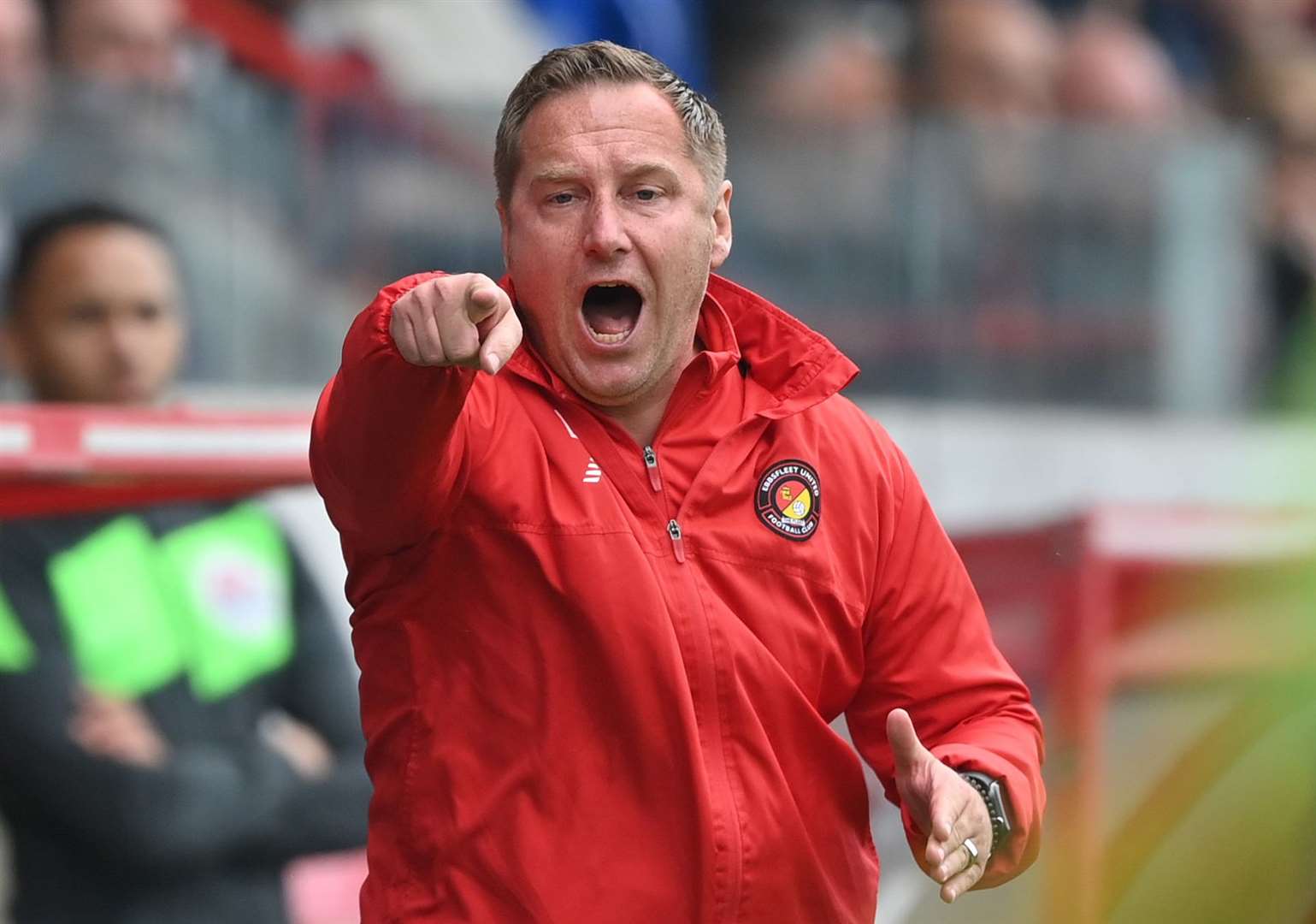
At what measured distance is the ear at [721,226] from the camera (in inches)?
115

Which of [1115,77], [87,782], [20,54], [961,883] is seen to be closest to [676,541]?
[961,883]

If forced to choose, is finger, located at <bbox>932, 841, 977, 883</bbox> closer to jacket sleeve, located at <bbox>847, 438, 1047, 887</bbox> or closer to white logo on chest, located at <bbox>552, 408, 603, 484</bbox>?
jacket sleeve, located at <bbox>847, 438, 1047, 887</bbox>

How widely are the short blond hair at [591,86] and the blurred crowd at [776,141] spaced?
98.2 inches

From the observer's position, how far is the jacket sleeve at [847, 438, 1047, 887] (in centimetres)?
281

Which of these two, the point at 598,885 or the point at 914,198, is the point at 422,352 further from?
the point at 914,198

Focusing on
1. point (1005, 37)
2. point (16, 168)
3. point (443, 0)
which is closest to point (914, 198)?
point (1005, 37)

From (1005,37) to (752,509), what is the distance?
5614 millimetres

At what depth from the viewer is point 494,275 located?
6.18 metres

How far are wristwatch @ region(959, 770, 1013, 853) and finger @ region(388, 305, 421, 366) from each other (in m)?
0.88

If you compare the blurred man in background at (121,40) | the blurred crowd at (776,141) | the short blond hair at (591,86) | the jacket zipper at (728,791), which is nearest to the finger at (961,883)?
the jacket zipper at (728,791)

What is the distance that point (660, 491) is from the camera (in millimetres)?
2688

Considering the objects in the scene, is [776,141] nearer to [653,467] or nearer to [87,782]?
[87,782]

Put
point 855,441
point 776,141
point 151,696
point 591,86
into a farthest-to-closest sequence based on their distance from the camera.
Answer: point 776,141 → point 151,696 → point 855,441 → point 591,86

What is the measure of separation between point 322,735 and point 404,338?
197cm
